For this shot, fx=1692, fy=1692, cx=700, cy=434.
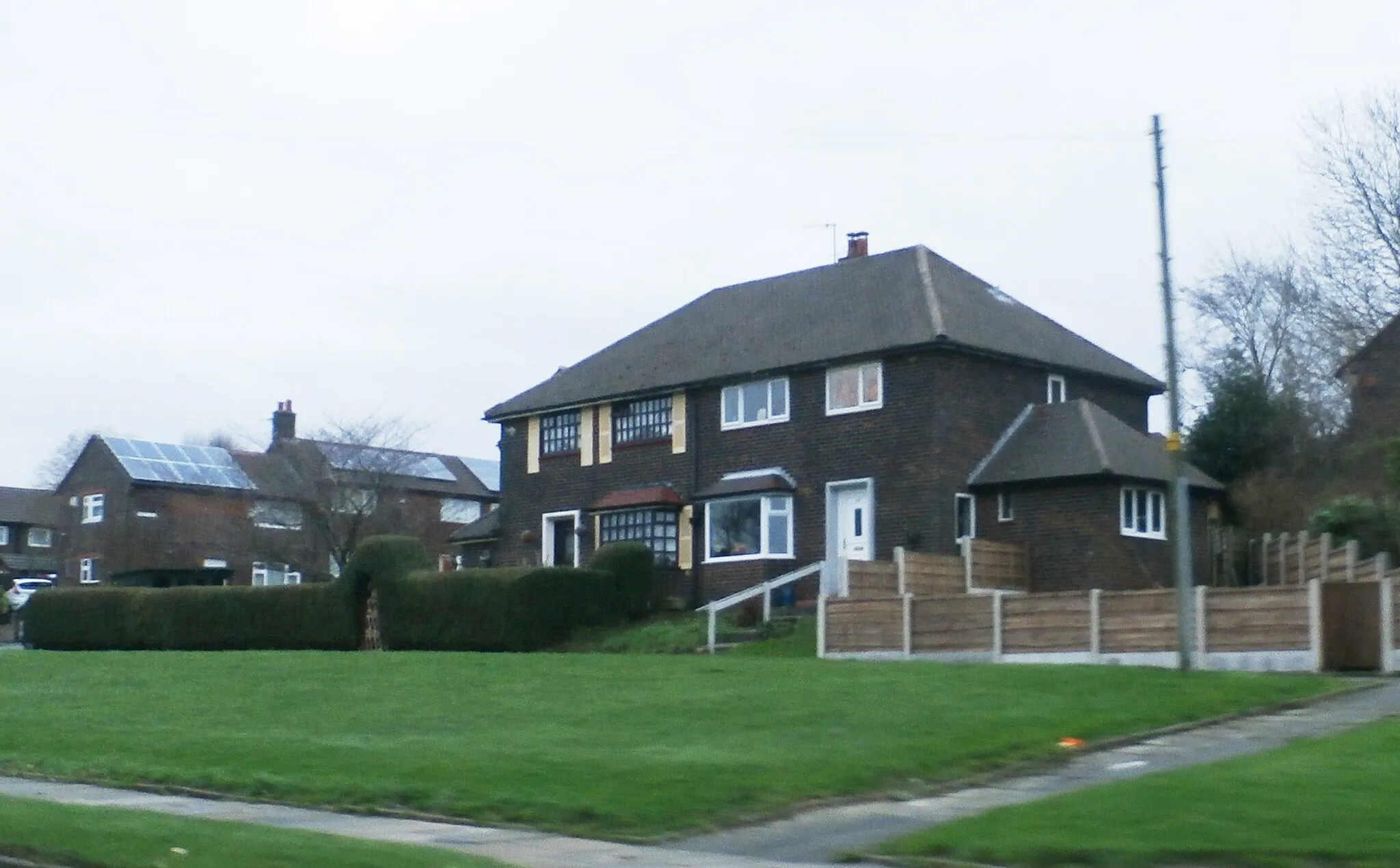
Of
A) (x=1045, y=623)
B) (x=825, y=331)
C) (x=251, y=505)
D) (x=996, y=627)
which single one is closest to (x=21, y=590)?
(x=251, y=505)

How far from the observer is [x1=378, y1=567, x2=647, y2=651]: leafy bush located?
3531 cm

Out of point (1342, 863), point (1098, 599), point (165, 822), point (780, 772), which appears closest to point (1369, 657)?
point (1098, 599)

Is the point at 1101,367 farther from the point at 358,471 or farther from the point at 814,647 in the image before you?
the point at 358,471

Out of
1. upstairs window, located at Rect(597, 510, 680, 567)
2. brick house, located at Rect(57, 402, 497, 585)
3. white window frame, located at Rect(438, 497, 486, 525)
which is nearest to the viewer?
upstairs window, located at Rect(597, 510, 680, 567)

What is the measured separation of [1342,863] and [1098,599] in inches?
636

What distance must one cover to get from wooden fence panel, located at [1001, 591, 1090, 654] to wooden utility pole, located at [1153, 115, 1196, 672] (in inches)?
178

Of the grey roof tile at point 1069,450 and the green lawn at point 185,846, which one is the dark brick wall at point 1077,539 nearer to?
the grey roof tile at point 1069,450

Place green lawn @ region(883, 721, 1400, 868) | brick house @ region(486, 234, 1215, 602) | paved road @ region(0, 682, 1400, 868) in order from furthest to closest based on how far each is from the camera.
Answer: brick house @ region(486, 234, 1215, 602)
paved road @ region(0, 682, 1400, 868)
green lawn @ region(883, 721, 1400, 868)

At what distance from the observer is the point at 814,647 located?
102 feet

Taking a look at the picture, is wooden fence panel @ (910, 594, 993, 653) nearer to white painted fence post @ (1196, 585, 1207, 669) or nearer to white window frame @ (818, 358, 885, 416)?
white painted fence post @ (1196, 585, 1207, 669)

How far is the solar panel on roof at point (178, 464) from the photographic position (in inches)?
2761

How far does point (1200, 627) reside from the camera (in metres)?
25.0

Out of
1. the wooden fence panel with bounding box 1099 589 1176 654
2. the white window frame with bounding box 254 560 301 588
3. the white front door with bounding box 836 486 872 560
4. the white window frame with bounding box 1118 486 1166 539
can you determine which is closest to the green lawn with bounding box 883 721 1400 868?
the wooden fence panel with bounding box 1099 589 1176 654

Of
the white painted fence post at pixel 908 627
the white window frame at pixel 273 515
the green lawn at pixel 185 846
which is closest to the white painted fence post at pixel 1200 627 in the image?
the white painted fence post at pixel 908 627
